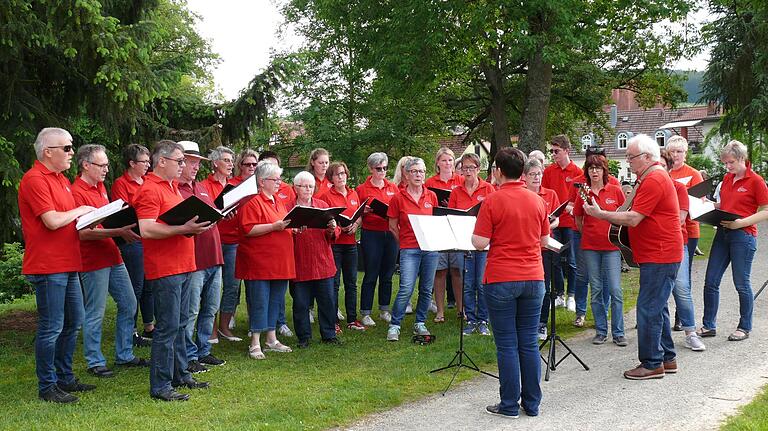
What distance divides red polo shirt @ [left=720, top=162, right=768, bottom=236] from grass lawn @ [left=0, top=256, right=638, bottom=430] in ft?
7.14

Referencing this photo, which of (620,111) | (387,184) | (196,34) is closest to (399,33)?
(387,184)

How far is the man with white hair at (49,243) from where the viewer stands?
20.0 ft

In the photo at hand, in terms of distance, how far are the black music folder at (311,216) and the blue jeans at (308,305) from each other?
2.57 feet

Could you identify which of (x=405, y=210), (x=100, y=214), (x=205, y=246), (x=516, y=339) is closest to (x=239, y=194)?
(x=205, y=246)

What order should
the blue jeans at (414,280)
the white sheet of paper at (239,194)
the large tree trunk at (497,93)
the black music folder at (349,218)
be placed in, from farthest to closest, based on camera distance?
the large tree trunk at (497,93) → the blue jeans at (414,280) → the black music folder at (349,218) → the white sheet of paper at (239,194)

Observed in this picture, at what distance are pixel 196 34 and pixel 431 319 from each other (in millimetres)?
35173

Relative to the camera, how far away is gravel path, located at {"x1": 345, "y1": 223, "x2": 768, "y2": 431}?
5.50 metres

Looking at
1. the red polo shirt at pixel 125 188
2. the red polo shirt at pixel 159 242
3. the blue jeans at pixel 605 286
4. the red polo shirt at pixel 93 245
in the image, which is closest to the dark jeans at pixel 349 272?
the red polo shirt at pixel 125 188

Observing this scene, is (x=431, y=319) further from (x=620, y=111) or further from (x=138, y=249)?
(x=620, y=111)

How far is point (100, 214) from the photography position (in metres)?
6.04

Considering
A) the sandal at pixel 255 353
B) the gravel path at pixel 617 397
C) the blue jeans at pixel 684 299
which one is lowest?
the gravel path at pixel 617 397

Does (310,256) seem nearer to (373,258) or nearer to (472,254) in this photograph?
(373,258)

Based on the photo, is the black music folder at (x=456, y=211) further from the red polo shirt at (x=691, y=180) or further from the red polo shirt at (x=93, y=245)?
the red polo shirt at (x=93, y=245)

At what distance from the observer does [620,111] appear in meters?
73.3
